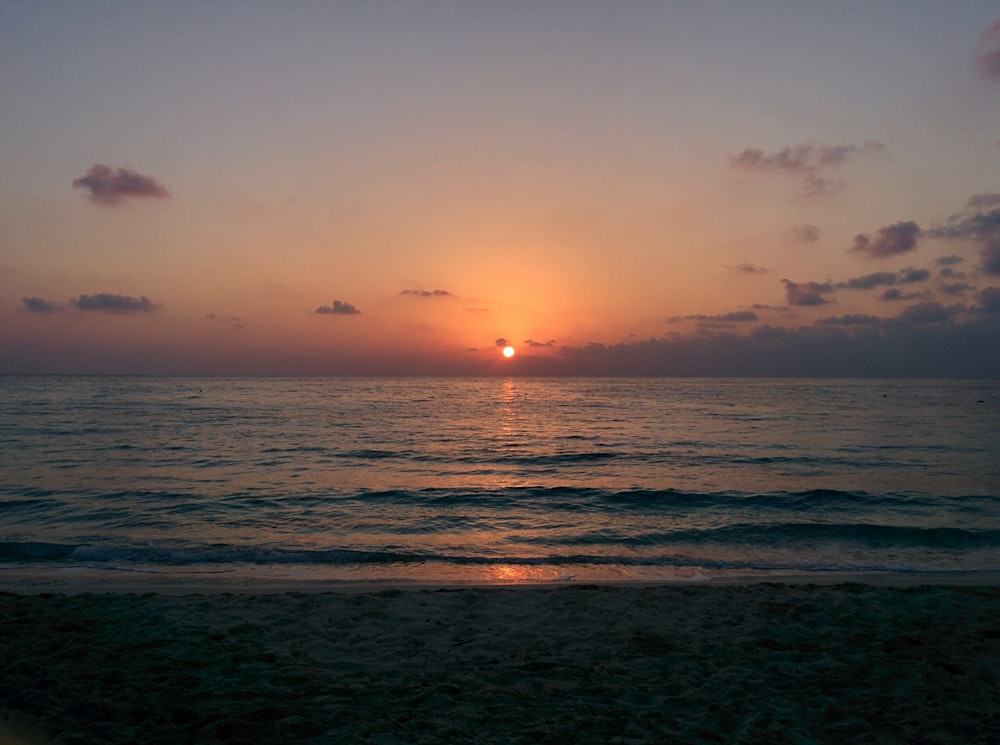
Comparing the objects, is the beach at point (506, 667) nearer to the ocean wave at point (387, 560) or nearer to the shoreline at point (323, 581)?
the shoreline at point (323, 581)

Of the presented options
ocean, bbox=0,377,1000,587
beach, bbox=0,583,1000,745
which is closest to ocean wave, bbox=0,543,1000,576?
ocean, bbox=0,377,1000,587

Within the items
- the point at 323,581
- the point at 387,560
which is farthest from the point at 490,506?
the point at 323,581

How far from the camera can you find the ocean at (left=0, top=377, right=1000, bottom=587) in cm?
1544

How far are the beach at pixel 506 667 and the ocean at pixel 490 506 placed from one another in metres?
3.54

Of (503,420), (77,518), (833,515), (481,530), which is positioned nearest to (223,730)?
(481,530)

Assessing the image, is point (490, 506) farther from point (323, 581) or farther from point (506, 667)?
point (506, 667)

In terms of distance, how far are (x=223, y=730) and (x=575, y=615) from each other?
5705mm

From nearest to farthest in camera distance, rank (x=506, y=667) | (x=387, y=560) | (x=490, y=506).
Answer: (x=506, y=667)
(x=387, y=560)
(x=490, y=506)

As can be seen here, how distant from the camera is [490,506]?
22.9 m

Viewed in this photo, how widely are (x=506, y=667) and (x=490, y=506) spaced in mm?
14829

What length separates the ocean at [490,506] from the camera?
50.6 feet

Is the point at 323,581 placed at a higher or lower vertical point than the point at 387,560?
higher

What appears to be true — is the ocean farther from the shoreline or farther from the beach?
the beach

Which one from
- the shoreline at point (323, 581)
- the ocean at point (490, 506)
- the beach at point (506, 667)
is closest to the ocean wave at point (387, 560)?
the ocean at point (490, 506)
